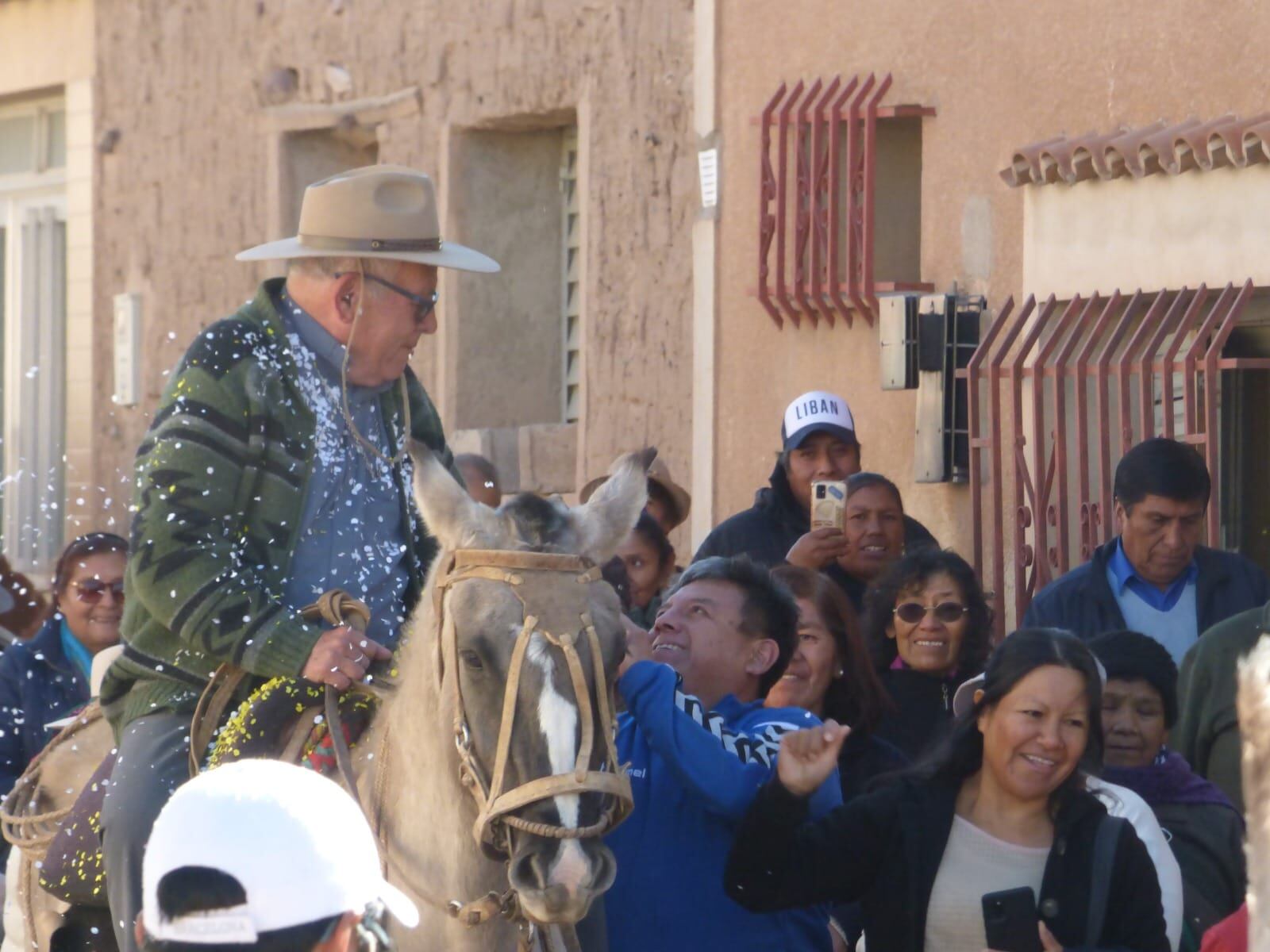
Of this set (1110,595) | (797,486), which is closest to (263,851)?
(1110,595)

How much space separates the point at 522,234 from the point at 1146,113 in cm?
461

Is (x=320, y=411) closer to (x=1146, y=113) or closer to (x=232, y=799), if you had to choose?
(x=232, y=799)

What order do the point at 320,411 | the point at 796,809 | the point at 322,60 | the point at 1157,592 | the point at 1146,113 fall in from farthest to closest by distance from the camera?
the point at 322,60 < the point at 1146,113 < the point at 1157,592 < the point at 320,411 < the point at 796,809

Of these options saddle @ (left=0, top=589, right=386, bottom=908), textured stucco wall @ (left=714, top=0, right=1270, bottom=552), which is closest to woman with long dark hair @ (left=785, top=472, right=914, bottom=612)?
textured stucco wall @ (left=714, top=0, right=1270, bottom=552)

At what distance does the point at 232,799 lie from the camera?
9.14 ft

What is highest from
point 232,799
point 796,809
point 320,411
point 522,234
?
point 522,234

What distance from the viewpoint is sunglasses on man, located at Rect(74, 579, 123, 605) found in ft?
27.9

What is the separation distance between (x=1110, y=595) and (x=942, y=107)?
3860 mm

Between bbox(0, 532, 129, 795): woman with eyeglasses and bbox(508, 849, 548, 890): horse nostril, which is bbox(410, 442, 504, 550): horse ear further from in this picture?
bbox(0, 532, 129, 795): woman with eyeglasses

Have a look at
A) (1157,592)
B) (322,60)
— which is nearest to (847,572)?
(1157,592)

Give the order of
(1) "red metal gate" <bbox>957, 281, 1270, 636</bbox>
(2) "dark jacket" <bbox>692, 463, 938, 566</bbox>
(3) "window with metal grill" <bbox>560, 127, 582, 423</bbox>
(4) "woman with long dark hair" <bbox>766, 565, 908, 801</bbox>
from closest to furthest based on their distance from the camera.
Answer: (4) "woman with long dark hair" <bbox>766, 565, 908, 801</bbox> < (2) "dark jacket" <bbox>692, 463, 938, 566</bbox> < (1) "red metal gate" <bbox>957, 281, 1270, 636</bbox> < (3) "window with metal grill" <bbox>560, 127, 582, 423</bbox>

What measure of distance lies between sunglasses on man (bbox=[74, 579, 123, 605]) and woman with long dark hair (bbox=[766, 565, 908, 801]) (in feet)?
9.73

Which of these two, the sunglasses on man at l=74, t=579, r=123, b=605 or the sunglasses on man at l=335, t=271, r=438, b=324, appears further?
the sunglasses on man at l=74, t=579, r=123, b=605

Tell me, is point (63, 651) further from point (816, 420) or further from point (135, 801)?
point (135, 801)
